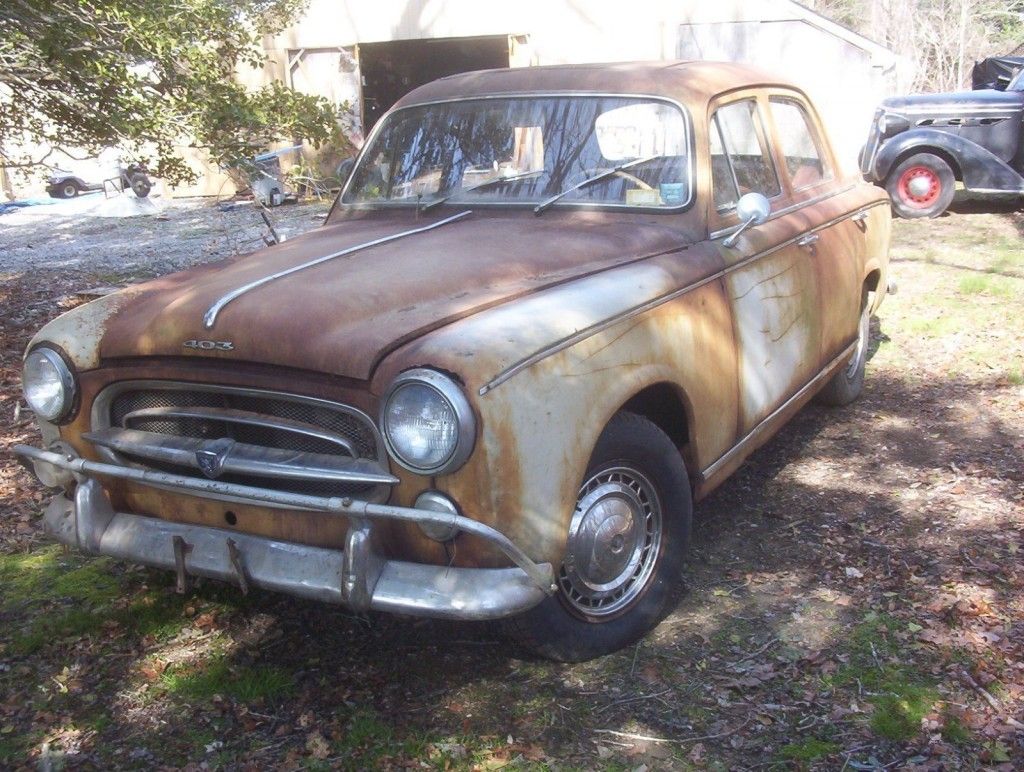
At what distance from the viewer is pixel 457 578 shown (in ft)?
8.77

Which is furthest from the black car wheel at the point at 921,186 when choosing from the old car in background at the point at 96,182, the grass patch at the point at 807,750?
the old car in background at the point at 96,182

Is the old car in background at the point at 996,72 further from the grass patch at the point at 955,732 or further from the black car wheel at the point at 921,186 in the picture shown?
the grass patch at the point at 955,732

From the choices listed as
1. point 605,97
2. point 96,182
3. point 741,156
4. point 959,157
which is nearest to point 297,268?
point 605,97

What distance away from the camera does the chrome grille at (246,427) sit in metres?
2.79

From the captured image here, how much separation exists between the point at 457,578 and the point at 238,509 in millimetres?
761

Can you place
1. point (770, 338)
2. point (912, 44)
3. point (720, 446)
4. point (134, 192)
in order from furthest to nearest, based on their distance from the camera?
point (912, 44), point (134, 192), point (770, 338), point (720, 446)

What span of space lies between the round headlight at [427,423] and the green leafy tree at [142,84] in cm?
438

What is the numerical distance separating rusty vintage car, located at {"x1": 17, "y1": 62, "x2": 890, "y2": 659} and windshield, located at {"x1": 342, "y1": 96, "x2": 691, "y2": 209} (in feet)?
0.04

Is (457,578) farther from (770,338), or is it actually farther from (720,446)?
(770,338)

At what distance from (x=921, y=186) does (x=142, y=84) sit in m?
8.66

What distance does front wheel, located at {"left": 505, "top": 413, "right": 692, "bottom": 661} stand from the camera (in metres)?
3.01

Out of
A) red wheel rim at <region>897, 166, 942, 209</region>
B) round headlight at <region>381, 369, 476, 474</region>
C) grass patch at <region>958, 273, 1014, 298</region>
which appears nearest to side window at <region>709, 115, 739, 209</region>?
round headlight at <region>381, 369, 476, 474</region>

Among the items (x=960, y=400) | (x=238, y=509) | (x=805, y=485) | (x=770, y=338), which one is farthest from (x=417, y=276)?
(x=960, y=400)

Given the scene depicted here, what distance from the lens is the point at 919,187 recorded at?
11.5 metres
